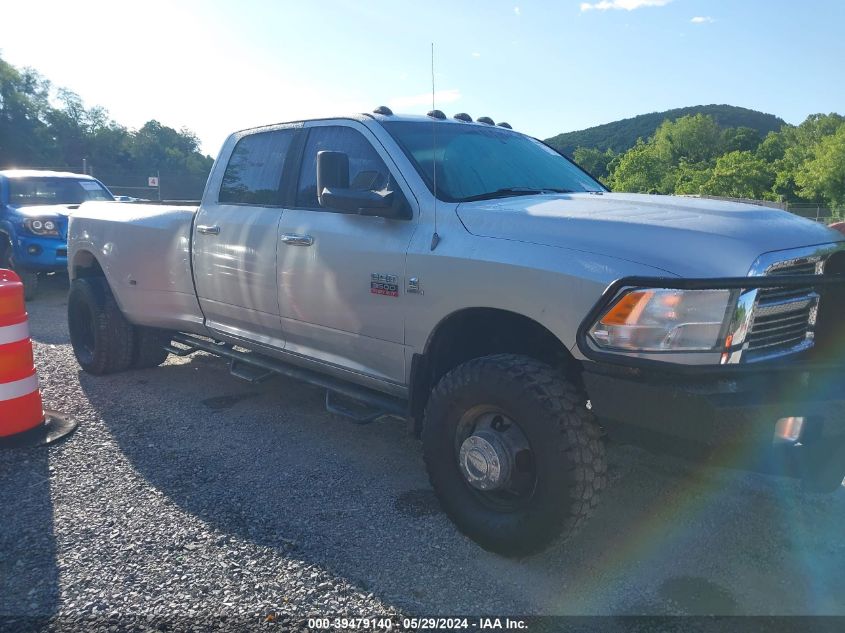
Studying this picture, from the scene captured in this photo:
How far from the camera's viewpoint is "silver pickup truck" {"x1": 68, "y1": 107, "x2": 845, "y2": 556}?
2412mm

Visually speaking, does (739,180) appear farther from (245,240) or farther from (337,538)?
(337,538)

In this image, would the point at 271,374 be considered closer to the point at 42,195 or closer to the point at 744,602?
the point at 744,602

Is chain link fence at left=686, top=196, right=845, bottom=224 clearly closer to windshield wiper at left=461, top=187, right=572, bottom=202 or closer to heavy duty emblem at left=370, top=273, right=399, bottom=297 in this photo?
windshield wiper at left=461, top=187, right=572, bottom=202

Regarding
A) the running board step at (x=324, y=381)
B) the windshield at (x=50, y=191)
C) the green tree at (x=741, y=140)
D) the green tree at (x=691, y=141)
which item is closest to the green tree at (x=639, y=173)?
the green tree at (x=691, y=141)

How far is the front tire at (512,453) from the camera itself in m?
2.61

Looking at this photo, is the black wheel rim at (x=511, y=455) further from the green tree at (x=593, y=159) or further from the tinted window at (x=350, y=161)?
the green tree at (x=593, y=159)

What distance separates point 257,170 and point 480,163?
1555 mm

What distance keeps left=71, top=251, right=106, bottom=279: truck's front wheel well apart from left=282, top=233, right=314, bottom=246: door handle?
8.67ft

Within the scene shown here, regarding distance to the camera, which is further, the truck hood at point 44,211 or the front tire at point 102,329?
the truck hood at point 44,211

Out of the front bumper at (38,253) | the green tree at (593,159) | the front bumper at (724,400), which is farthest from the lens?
the green tree at (593,159)

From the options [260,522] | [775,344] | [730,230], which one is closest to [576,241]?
[730,230]

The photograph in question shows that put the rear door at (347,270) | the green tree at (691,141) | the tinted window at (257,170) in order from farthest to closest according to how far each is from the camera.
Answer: the green tree at (691,141), the tinted window at (257,170), the rear door at (347,270)

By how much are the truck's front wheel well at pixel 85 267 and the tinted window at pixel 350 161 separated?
8.78ft

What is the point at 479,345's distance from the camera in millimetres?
3281
